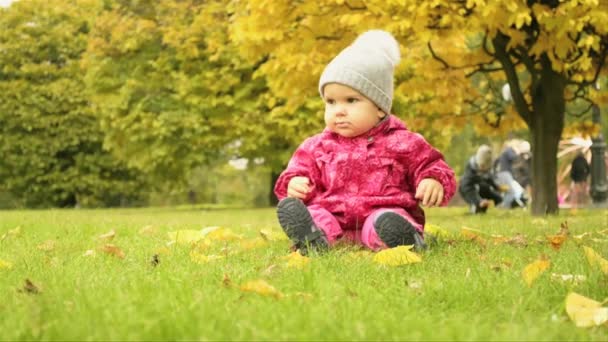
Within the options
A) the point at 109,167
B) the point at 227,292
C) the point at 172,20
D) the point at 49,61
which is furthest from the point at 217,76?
the point at 227,292

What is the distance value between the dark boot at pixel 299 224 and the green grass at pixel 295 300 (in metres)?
0.29

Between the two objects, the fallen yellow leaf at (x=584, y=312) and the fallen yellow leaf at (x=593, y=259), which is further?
the fallen yellow leaf at (x=593, y=259)

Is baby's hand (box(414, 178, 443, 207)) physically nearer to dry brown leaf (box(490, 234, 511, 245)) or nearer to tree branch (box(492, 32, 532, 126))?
dry brown leaf (box(490, 234, 511, 245))

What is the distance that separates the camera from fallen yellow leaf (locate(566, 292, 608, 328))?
230cm

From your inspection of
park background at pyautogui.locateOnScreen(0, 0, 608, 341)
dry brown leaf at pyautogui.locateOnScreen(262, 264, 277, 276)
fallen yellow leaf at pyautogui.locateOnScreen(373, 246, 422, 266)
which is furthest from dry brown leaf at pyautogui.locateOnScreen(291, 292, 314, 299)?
fallen yellow leaf at pyautogui.locateOnScreen(373, 246, 422, 266)

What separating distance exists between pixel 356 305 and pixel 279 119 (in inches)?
680

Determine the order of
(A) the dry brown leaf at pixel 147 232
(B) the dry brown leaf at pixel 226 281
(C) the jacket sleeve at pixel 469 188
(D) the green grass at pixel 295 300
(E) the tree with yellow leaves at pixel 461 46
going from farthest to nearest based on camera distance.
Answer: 1. (C) the jacket sleeve at pixel 469 188
2. (E) the tree with yellow leaves at pixel 461 46
3. (A) the dry brown leaf at pixel 147 232
4. (B) the dry brown leaf at pixel 226 281
5. (D) the green grass at pixel 295 300

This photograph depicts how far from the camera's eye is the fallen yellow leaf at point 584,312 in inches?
90.7

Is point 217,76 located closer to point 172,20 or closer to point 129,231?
point 172,20

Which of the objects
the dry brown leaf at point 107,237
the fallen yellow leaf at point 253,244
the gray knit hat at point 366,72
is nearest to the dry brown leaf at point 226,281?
the fallen yellow leaf at point 253,244

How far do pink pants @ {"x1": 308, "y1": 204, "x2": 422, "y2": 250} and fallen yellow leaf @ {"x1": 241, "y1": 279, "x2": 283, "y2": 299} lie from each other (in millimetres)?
1790

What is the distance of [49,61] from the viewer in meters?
29.8

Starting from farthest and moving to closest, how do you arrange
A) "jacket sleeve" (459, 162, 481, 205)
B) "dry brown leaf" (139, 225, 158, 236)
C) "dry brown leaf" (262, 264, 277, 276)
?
"jacket sleeve" (459, 162, 481, 205) → "dry brown leaf" (139, 225, 158, 236) → "dry brown leaf" (262, 264, 277, 276)

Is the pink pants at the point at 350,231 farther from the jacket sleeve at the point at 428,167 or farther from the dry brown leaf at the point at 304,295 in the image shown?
the dry brown leaf at the point at 304,295
